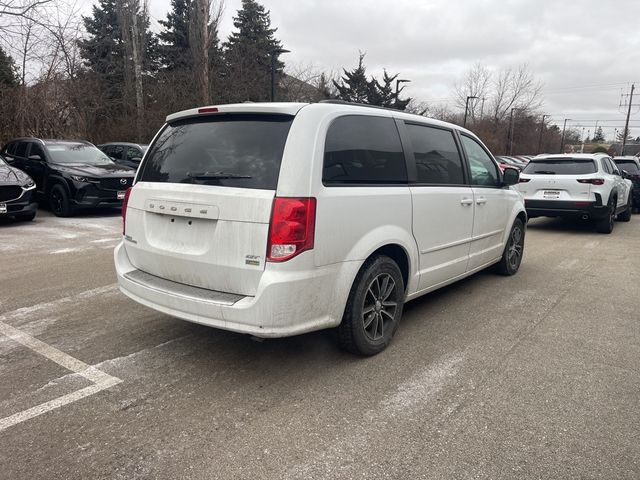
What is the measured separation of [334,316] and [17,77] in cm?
1916

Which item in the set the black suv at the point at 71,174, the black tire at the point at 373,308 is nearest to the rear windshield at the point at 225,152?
the black tire at the point at 373,308

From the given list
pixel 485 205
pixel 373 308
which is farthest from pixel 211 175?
pixel 485 205

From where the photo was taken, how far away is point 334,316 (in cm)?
312

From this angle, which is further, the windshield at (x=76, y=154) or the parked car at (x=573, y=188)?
the windshield at (x=76, y=154)

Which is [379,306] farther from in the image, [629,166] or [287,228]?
[629,166]

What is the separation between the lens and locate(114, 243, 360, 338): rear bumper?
281cm

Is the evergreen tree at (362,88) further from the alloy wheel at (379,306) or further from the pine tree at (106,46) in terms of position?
the alloy wheel at (379,306)

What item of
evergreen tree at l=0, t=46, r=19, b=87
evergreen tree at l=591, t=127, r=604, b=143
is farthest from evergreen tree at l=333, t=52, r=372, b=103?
evergreen tree at l=591, t=127, r=604, b=143

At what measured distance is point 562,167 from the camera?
9898 millimetres

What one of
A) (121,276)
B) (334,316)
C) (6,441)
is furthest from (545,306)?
(6,441)

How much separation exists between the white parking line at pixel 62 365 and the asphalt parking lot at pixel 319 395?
0.02m

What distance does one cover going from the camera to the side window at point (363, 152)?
10.2ft

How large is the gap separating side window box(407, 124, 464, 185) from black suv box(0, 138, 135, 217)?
8.09 metres

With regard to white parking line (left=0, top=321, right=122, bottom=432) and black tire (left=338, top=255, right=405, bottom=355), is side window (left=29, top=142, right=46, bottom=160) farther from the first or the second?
black tire (left=338, top=255, right=405, bottom=355)
